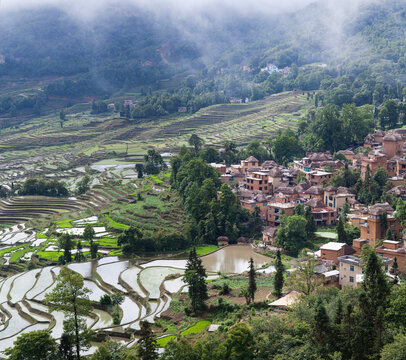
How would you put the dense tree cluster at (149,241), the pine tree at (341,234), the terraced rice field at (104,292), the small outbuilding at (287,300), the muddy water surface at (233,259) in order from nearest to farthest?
the small outbuilding at (287,300)
the terraced rice field at (104,292)
the pine tree at (341,234)
the muddy water surface at (233,259)
the dense tree cluster at (149,241)

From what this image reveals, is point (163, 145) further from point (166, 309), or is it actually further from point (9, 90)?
point (9, 90)

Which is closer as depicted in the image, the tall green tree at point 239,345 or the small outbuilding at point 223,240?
the tall green tree at point 239,345

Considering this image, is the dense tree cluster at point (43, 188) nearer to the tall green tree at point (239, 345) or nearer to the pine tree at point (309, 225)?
the pine tree at point (309, 225)

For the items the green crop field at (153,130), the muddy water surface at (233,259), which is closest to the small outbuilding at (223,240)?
the muddy water surface at (233,259)

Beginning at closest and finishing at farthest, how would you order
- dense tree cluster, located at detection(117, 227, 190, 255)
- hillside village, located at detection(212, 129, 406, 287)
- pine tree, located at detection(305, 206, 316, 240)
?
1. hillside village, located at detection(212, 129, 406, 287)
2. pine tree, located at detection(305, 206, 316, 240)
3. dense tree cluster, located at detection(117, 227, 190, 255)

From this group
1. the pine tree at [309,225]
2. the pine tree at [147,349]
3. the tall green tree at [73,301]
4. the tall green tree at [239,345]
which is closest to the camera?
the tall green tree at [239,345]

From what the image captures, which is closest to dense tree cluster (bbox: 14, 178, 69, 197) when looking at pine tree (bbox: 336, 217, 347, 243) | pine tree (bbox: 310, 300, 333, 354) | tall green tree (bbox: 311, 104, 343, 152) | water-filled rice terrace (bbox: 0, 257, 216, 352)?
water-filled rice terrace (bbox: 0, 257, 216, 352)

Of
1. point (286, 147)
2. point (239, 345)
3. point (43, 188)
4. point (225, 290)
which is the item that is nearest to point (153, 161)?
point (43, 188)

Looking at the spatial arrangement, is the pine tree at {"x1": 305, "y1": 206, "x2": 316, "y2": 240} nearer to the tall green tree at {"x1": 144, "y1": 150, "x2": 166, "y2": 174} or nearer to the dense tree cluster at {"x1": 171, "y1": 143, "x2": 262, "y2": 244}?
the dense tree cluster at {"x1": 171, "y1": 143, "x2": 262, "y2": 244}

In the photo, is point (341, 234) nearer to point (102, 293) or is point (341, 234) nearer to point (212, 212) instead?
point (212, 212)

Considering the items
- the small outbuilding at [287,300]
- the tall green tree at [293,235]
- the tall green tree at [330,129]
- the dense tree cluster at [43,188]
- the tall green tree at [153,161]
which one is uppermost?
the tall green tree at [330,129]
